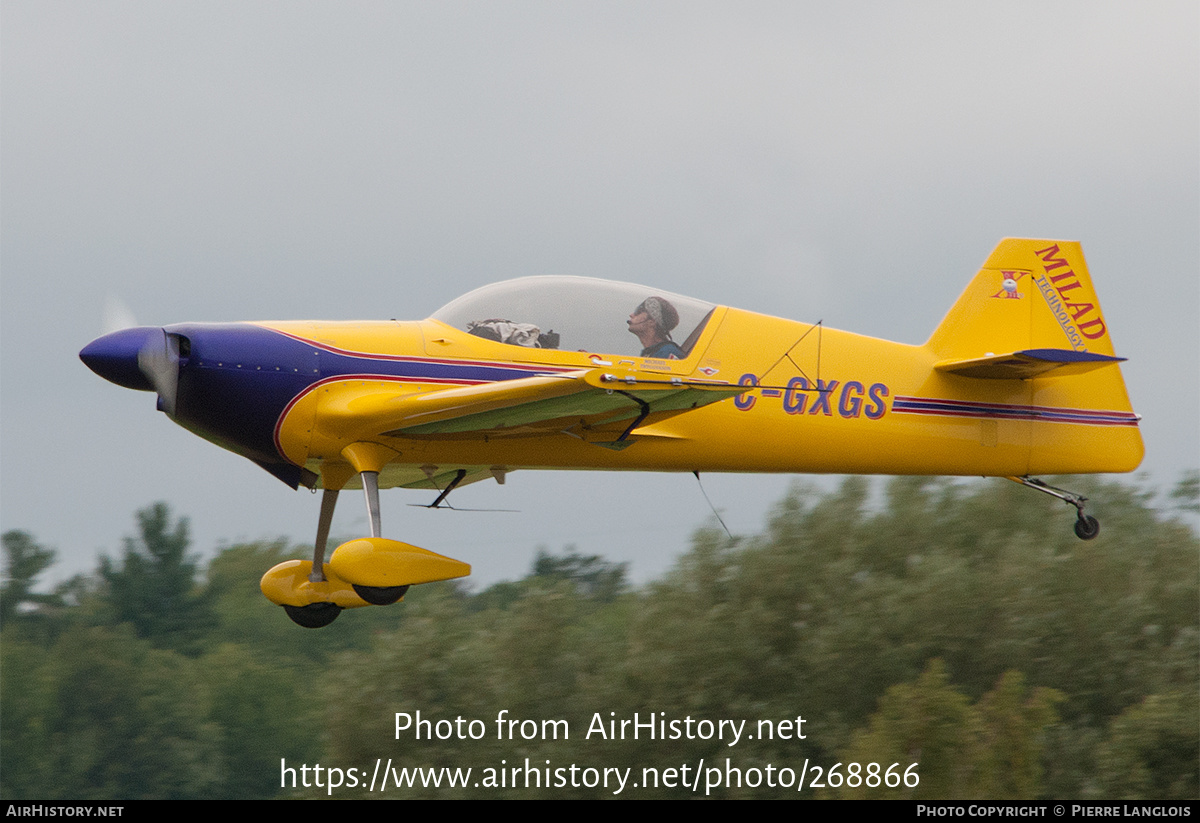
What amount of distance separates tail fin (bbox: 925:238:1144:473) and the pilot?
2.36 m

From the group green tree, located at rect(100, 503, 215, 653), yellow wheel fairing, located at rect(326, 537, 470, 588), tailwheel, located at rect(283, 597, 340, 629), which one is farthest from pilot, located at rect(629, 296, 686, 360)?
green tree, located at rect(100, 503, 215, 653)

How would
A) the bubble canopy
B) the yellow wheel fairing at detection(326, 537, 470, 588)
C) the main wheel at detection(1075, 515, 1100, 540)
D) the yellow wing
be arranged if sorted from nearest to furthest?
1. the yellow wing
2. the yellow wheel fairing at detection(326, 537, 470, 588)
3. the bubble canopy
4. the main wheel at detection(1075, 515, 1100, 540)

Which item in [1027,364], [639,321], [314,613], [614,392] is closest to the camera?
[614,392]

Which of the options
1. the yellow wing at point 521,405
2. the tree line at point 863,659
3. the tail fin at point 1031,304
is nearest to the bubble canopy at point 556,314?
the yellow wing at point 521,405

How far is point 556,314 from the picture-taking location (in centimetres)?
926

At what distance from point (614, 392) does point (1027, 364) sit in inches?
148

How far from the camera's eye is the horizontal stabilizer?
9539 mm

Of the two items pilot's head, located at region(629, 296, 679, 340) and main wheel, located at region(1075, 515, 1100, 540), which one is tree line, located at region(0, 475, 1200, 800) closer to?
main wheel, located at region(1075, 515, 1100, 540)

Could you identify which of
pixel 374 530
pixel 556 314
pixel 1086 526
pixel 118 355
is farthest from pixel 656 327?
pixel 1086 526

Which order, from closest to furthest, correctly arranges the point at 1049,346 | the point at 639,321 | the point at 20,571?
the point at 639,321 < the point at 1049,346 < the point at 20,571

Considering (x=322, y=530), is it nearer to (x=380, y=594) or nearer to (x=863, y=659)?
(x=380, y=594)

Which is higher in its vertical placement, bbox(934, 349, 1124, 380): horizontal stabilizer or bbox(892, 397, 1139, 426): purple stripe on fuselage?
bbox(934, 349, 1124, 380): horizontal stabilizer

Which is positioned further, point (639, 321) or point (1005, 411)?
point (1005, 411)
